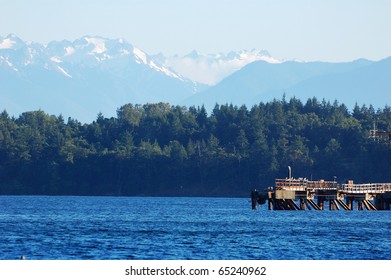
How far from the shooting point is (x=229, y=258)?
263 ft

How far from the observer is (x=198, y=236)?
101 meters

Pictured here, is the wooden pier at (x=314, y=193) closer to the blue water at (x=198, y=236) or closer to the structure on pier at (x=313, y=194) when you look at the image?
the structure on pier at (x=313, y=194)

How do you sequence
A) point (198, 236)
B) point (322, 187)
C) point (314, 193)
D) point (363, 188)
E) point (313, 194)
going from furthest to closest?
point (322, 187)
point (363, 188)
point (314, 193)
point (313, 194)
point (198, 236)

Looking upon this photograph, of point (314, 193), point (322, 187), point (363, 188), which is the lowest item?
point (314, 193)

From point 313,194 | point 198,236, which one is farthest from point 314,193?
point 198,236

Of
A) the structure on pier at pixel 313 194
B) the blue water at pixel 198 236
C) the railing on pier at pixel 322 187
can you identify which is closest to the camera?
the blue water at pixel 198 236

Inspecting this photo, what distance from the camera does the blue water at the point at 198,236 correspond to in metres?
83.8

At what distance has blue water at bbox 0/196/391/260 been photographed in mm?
83812

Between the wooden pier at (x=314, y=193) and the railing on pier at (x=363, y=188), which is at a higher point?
the railing on pier at (x=363, y=188)

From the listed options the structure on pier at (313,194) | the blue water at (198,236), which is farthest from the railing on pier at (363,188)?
the blue water at (198,236)

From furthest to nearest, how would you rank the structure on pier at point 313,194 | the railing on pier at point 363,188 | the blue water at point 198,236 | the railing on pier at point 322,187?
the railing on pier at point 363,188
the railing on pier at point 322,187
the structure on pier at point 313,194
the blue water at point 198,236

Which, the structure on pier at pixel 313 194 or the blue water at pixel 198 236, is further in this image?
the structure on pier at pixel 313 194

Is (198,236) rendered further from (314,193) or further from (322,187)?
(322,187)
